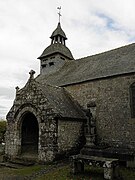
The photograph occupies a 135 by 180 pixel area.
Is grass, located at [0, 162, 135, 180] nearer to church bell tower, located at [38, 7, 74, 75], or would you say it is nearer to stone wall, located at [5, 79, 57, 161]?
stone wall, located at [5, 79, 57, 161]

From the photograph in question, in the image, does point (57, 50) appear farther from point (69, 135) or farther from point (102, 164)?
point (102, 164)

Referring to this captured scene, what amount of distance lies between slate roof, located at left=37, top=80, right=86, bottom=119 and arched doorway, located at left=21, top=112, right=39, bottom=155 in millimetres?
2265

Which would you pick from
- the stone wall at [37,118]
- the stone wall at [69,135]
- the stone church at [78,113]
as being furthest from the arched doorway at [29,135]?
the stone wall at [69,135]

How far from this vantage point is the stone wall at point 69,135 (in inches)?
508

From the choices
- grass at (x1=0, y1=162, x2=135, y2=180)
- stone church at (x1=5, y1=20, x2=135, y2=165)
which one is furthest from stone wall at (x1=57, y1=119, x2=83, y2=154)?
grass at (x1=0, y1=162, x2=135, y2=180)

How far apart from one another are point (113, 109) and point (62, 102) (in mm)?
3695

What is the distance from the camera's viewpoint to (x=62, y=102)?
1509cm

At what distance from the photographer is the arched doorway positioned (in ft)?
50.4

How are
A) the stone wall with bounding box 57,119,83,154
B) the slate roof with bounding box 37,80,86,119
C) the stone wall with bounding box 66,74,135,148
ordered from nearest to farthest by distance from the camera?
the stone wall with bounding box 57,119,83,154
the slate roof with bounding box 37,80,86,119
the stone wall with bounding box 66,74,135,148

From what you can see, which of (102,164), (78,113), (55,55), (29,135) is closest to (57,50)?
(55,55)

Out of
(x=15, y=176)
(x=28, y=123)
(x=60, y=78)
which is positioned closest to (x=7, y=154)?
(x=28, y=123)

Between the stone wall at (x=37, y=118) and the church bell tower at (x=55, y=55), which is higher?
the church bell tower at (x=55, y=55)

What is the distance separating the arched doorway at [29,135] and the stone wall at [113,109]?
4.71 metres

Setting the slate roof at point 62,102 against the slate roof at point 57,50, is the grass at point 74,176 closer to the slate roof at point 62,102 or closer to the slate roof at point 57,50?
the slate roof at point 62,102
